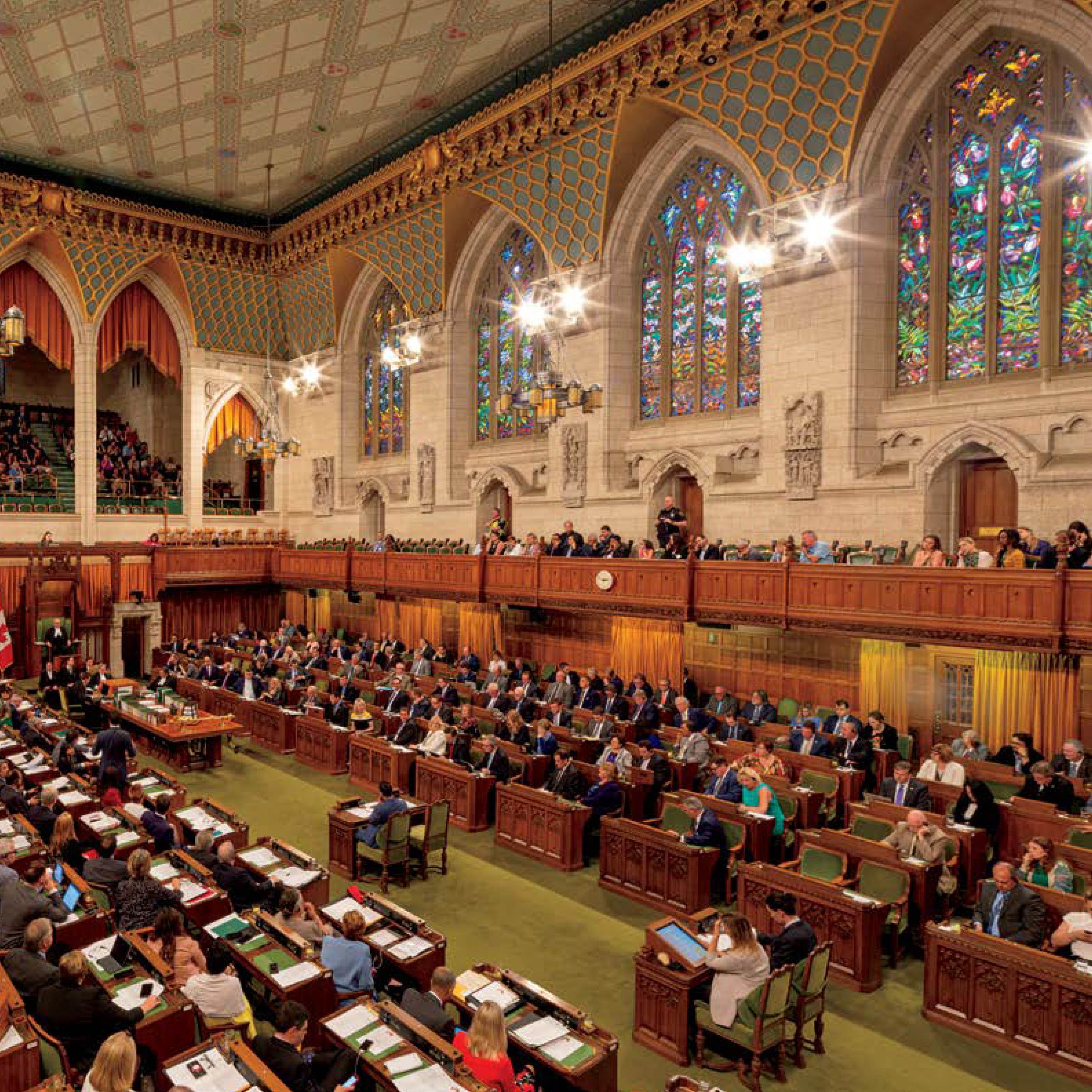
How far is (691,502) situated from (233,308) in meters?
14.7

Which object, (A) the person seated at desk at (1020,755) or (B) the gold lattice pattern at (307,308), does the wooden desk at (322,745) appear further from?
(B) the gold lattice pattern at (307,308)

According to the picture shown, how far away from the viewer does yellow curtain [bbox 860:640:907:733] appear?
11.5 m

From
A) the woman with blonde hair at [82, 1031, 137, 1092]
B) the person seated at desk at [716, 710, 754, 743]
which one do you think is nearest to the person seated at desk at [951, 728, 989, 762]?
the person seated at desk at [716, 710, 754, 743]

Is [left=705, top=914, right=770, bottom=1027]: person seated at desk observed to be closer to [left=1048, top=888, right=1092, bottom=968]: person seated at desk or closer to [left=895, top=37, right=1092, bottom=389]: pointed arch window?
[left=1048, top=888, right=1092, bottom=968]: person seated at desk

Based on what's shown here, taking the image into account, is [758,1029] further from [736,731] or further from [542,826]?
[736,731]

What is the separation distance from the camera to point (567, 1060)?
185 inches

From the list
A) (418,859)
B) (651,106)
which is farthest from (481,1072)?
(651,106)

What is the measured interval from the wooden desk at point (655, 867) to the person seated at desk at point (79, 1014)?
4.48m

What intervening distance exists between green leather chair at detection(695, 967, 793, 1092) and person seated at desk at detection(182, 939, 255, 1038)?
2.75 meters

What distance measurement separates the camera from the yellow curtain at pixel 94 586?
19.5m

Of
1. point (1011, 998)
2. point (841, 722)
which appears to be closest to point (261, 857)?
point (1011, 998)

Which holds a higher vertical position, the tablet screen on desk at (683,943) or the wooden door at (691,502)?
the wooden door at (691,502)

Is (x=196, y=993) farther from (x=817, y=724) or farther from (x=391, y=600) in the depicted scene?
(x=391, y=600)

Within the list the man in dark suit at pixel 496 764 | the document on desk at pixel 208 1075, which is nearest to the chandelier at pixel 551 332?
the man in dark suit at pixel 496 764
